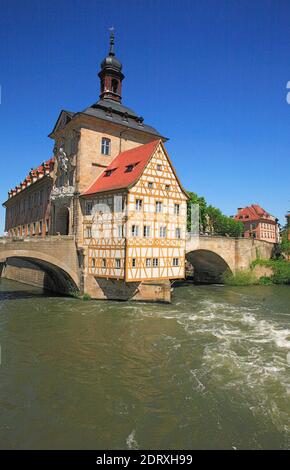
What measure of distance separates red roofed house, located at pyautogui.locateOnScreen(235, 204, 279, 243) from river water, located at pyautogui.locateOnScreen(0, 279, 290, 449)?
56.4 meters

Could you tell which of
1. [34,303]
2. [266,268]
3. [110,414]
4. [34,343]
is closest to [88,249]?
[34,303]

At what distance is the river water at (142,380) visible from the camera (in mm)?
7152

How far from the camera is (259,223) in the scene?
72.7 m

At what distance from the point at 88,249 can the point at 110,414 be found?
55.9 ft

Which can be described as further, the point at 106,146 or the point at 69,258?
the point at 106,146

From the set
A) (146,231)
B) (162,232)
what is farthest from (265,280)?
(146,231)

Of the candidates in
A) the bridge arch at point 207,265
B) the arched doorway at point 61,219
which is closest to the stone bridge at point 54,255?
the arched doorway at point 61,219

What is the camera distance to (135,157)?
24.5 m

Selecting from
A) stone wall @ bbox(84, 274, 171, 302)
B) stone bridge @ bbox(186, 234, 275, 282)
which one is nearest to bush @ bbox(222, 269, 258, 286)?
stone bridge @ bbox(186, 234, 275, 282)

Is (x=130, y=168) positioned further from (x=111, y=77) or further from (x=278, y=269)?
(x=278, y=269)

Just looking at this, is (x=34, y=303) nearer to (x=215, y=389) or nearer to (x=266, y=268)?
(x=215, y=389)

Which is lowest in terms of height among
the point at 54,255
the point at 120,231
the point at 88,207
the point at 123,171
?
the point at 54,255

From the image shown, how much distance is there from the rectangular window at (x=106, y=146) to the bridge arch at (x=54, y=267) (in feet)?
33.7

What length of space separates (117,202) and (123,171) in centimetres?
317
